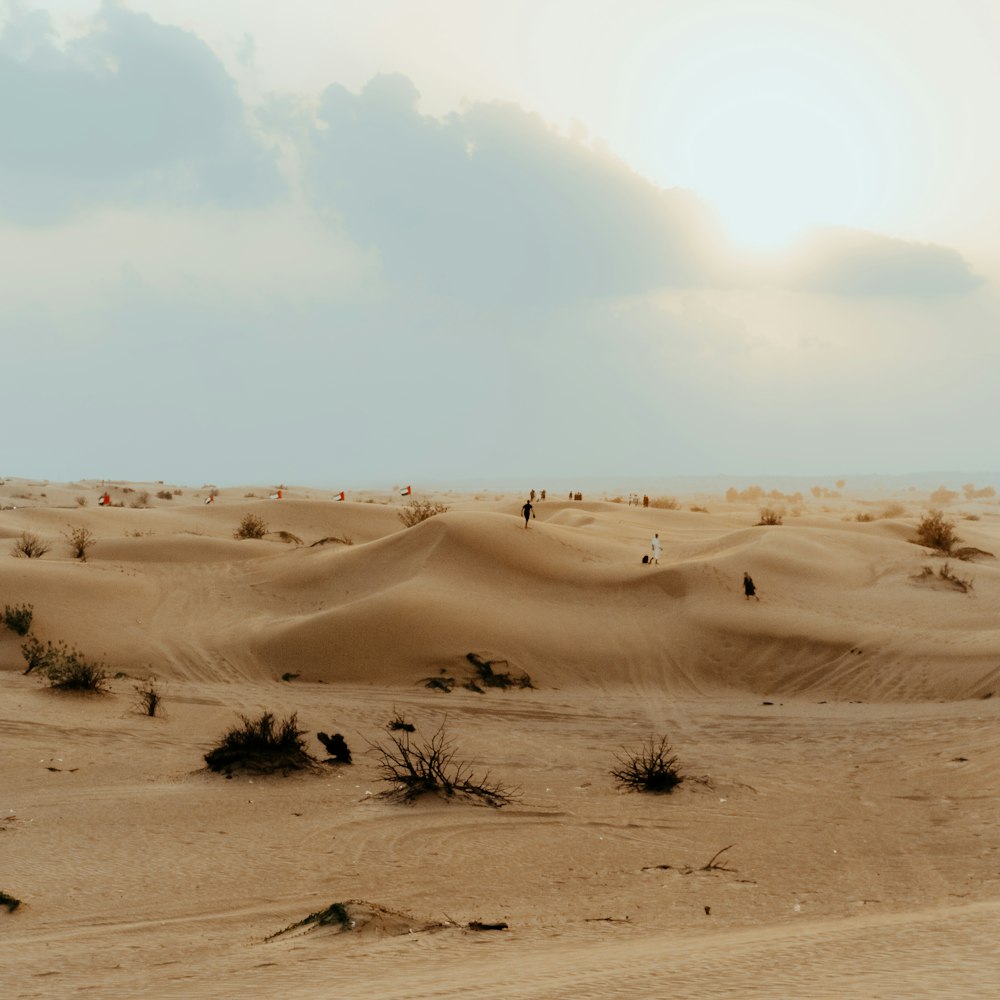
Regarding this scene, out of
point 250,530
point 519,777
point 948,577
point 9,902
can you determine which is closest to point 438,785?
point 519,777

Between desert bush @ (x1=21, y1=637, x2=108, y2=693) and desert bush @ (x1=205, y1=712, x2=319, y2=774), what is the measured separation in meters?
4.71

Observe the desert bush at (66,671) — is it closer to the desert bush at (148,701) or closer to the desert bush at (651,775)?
the desert bush at (148,701)

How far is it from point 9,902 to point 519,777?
19.4 feet

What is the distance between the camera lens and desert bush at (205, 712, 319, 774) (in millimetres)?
11945

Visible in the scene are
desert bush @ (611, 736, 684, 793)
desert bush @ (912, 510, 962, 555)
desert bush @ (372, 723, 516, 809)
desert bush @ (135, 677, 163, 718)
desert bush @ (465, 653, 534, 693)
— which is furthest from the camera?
desert bush @ (912, 510, 962, 555)

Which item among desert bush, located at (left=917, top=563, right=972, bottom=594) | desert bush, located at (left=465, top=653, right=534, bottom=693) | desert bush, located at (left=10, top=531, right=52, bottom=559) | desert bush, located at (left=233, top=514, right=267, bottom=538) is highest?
desert bush, located at (left=917, top=563, right=972, bottom=594)

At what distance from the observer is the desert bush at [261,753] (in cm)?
1195

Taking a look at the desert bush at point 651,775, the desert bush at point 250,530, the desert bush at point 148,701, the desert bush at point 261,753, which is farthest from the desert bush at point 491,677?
the desert bush at point 250,530

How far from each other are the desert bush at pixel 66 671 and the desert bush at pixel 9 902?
29.5ft

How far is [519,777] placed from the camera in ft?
39.7

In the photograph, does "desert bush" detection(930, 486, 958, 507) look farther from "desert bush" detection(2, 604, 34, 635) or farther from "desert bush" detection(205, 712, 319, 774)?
"desert bush" detection(205, 712, 319, 774)

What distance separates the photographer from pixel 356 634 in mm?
20141

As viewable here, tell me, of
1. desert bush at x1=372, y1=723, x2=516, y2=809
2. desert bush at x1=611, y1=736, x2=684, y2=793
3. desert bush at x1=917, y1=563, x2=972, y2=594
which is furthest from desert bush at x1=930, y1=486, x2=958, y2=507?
desert bush at x1=372, y1=723, x2=516, y2=809

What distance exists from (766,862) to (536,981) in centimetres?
410
